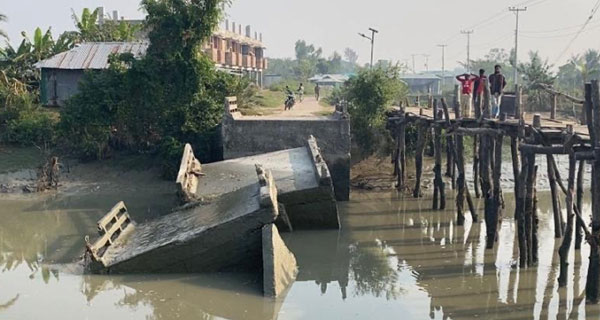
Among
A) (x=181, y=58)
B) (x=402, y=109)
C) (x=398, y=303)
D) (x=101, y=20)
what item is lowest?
(x=398, y=303)

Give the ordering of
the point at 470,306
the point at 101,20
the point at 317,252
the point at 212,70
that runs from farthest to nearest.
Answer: the point at 101,20 < the point at 212,70 < the point at 317,252 < the point at 470,306

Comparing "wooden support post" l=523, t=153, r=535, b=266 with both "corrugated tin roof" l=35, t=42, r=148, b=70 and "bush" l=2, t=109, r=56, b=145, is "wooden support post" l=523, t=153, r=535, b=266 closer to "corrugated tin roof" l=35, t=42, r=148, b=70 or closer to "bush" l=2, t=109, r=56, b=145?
"bush" l=2, t=109, r=56, b=145

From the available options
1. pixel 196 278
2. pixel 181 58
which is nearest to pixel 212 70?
pixel 181 58

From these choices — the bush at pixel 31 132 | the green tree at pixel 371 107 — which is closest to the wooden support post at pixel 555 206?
the green tree at pixel 371 107

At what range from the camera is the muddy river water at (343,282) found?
10227 mm

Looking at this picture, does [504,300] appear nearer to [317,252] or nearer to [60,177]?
[317,252]

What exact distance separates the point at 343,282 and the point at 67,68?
711 inches

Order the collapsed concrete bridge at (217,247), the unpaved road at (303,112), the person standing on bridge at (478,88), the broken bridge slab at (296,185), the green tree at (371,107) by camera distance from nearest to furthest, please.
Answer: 1. the collapsed concrete bridge at (217,247)
2. the broken bridge slab at (296,185)
3. the person standing on bridge at (478,88)
4. the green tree at (371,107)
5. the unpaved road at (303,112)

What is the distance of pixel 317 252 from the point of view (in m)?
13.7

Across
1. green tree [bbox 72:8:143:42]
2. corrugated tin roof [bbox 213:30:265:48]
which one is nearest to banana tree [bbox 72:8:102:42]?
green tree [bbox 72:8:143:42]

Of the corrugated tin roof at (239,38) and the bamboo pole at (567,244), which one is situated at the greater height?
the corrugated tin roof at (239,38)

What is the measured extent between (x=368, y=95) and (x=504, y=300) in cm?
1206

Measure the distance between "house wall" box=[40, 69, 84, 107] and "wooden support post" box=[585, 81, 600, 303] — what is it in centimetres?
2097

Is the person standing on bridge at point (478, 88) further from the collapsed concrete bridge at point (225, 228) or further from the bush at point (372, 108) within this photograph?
the bush at point (372, 108)
